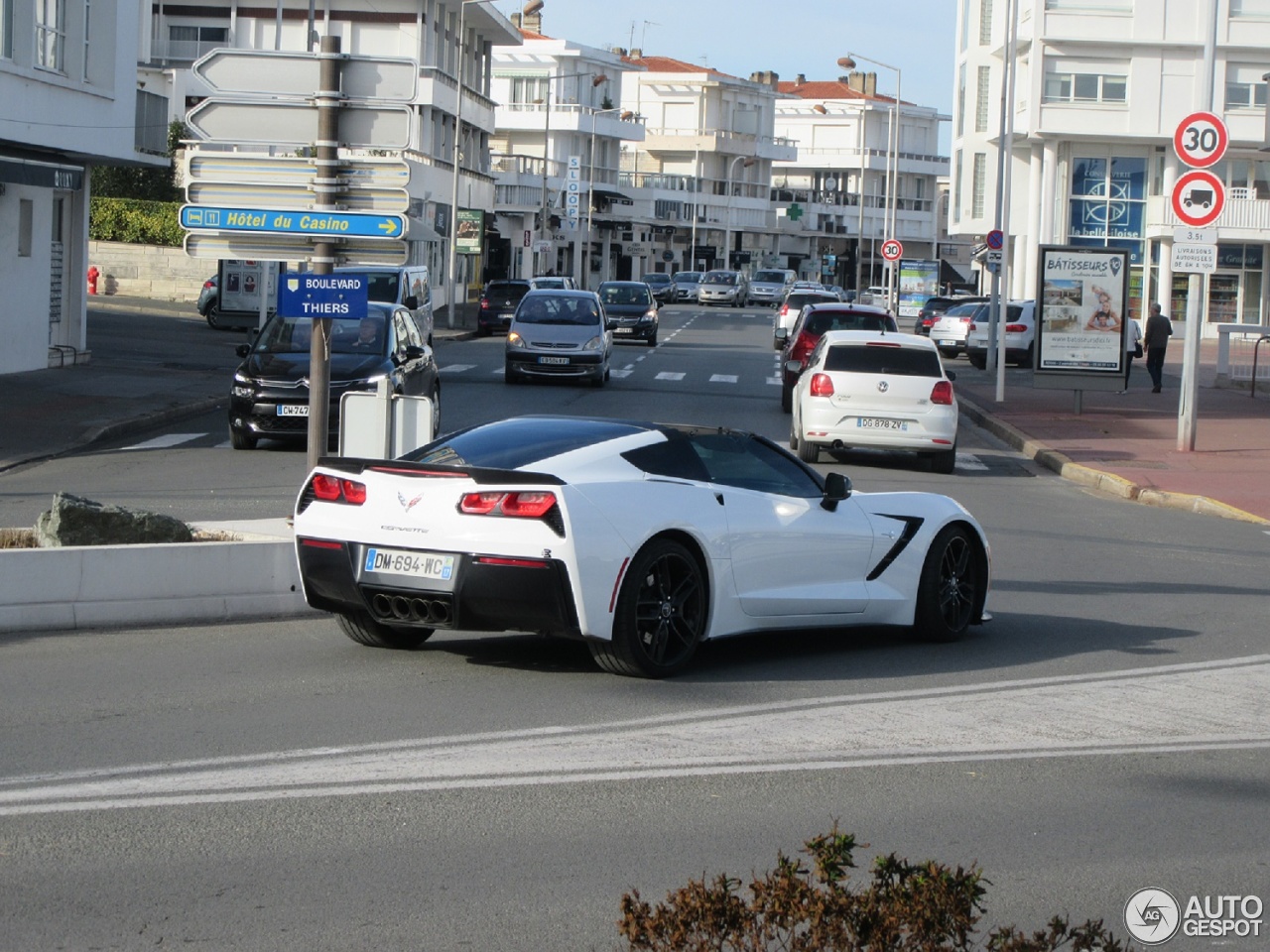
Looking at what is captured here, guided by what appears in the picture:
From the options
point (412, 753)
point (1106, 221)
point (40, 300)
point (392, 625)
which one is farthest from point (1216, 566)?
point (1106, 221)

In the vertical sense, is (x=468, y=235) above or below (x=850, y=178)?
below

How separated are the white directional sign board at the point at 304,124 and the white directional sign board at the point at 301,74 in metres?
0.08

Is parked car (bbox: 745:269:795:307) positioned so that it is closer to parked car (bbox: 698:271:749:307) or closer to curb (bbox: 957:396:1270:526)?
parked car (bbox: 698:271:749:307)

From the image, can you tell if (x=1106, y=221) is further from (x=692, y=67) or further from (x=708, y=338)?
(x=692, y=67)

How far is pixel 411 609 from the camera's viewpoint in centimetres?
834

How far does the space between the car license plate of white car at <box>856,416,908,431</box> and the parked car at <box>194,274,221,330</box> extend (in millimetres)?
26304

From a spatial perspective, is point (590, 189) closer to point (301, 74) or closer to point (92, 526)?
point (301, 74)

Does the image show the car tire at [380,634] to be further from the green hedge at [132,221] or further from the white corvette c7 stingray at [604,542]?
the green hedge at [132,221]

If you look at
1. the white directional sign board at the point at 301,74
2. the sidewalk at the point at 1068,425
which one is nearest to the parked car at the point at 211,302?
the sidewalk at the point at 1068,425

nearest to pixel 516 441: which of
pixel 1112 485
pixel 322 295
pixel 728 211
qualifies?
pixel 322 295

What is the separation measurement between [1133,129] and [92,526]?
56313 mm

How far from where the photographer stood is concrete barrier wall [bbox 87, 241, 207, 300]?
52.5 m

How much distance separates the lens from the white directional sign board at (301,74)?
10.5m

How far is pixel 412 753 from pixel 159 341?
108 ft
